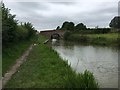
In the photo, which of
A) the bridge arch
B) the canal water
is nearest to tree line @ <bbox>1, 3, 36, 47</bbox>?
the canal water

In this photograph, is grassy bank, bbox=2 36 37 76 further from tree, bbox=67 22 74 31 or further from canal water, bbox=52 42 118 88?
tree, bbox=67 22 74 31

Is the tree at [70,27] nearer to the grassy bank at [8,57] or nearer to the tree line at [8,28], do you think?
the tree line at [8,28]

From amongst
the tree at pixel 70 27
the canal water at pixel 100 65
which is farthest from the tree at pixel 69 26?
the canal water at pixel 100 65

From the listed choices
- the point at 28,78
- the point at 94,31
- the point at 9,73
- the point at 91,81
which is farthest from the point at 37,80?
the point at 94,31

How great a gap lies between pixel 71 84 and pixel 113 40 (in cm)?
4605

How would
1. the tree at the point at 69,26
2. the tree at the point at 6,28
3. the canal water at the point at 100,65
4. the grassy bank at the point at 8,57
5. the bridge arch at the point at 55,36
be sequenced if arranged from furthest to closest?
1. the tree at the point at 69,26
2. the bridge arch at the point at 55,36
3. the tree at the point at 6,28
4. the grassy bank at the point at 8,57
5. the canal water at the point at 100,65

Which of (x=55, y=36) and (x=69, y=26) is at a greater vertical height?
(x=69, y=26)

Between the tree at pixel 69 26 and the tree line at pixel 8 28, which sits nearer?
the tree line at pixel 8 28

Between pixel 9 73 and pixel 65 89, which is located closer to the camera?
pixel 65 89

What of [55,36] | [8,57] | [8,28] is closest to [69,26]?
[55,36]

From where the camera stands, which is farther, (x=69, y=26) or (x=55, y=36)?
(x=69, y=26)

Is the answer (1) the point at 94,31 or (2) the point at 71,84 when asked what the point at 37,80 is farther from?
(1) the point at 94,31

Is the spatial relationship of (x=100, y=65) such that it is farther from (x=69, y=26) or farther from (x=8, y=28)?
(x=69, y=26)

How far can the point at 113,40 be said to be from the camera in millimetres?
54562
